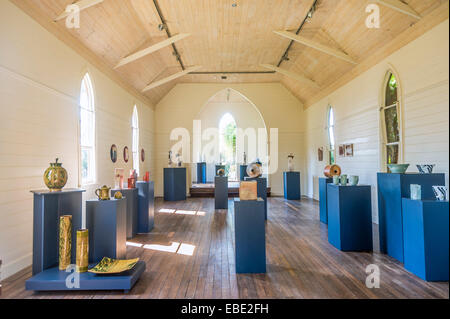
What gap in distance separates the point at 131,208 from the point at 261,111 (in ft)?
27.2

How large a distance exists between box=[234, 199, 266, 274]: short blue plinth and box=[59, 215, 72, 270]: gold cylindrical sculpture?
7.02 feet

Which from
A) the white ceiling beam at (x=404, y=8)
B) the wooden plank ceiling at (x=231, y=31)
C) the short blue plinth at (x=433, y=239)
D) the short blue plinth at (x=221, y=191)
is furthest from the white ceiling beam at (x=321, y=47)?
the short blue plinth at (x=433, y=239)

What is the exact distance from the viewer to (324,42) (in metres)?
7.42

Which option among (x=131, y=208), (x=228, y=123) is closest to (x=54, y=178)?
(x=131, y=208)

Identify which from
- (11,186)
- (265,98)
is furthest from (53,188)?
(265,98)

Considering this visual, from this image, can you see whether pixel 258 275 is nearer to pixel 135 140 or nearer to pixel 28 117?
pixel 28 117

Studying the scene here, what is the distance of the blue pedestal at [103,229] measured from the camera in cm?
381

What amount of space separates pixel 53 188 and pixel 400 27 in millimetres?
6580

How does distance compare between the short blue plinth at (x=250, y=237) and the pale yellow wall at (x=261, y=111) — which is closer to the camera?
the short blue plinth at (x=250, y=237)

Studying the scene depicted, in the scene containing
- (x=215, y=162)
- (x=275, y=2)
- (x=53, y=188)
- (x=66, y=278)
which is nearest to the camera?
(x=66, y=278)

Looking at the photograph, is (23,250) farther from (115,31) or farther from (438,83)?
(438,83)

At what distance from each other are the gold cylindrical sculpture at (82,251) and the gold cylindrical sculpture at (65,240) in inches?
8.3

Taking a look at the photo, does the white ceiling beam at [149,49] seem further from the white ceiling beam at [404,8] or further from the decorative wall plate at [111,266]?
the decorative wall plate at [111,266]

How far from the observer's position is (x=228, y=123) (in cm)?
1622
